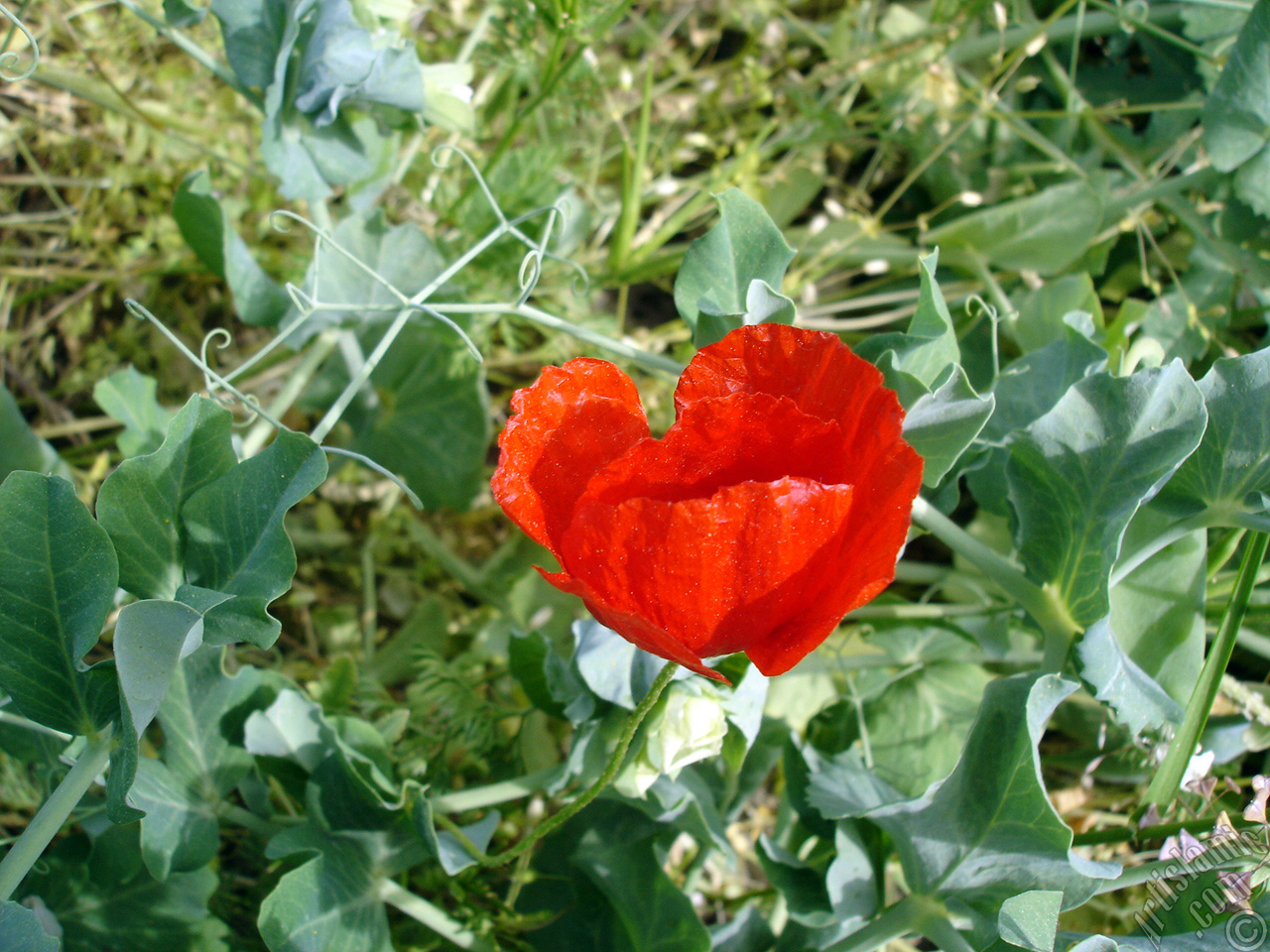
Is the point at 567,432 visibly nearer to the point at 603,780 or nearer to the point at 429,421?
the point at 603,780

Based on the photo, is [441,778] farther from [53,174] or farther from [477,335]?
[53,174]

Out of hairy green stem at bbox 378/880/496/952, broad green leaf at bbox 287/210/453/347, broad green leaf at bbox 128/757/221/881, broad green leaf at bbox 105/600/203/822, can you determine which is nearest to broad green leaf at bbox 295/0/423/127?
broad green leaf at bbox 287/210/453/347

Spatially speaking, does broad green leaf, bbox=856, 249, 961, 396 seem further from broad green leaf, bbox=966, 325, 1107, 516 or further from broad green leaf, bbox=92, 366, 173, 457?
broad green leaf, bbox=92, 366, 173, 457

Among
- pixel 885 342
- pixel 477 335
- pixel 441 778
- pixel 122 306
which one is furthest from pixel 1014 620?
pixel 122 306

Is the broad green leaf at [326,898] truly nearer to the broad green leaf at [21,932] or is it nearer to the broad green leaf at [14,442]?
the broad green leaf at [21,932]

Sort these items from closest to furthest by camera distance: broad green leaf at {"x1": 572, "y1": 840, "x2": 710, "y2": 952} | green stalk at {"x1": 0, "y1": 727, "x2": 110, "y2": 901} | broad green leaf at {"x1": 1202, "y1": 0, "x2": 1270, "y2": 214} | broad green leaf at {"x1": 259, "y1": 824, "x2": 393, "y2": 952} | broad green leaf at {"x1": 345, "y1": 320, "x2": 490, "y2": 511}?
1. green stalk at {"x1": 0, "y1": 727, "x2": 110, "y2": 901}
2. broad green leaf at {"x1": 259, "y1": 824, "x2": 393, "y2": 952}
3. broad green leaf at {"x1": 572, "y1": 840, "x2": 710, "y2": 952}
4. broad green leaf at {"x1": 1202, "y1": 0, "x2": 1270, "y2": 214}
5. broad green leaf at {"x1": 345, "y1": 320, "x2": 490, "y2": 511}
